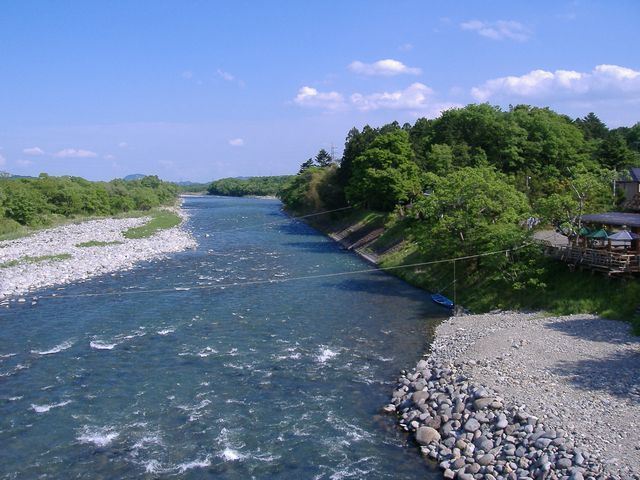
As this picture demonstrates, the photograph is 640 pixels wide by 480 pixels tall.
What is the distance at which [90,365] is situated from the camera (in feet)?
65.3

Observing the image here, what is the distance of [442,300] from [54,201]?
221ft

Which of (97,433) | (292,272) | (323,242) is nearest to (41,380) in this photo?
(97,433)

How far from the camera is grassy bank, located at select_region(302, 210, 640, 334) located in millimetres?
22703

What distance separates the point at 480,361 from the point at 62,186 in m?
78.2

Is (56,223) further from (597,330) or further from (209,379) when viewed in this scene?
(597,330)

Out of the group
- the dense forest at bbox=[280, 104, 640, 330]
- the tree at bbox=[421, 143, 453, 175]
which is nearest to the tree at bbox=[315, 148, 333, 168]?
the dense forest at bbox=[280, 104, 640, 330]

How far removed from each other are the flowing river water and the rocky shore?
106cm

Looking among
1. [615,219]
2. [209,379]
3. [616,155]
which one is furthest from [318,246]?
[209,379]

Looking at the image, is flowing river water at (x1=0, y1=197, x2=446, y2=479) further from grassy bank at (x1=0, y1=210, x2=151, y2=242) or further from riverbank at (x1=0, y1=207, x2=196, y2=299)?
grassy bank at (x1=0, y1=210, x2=151, y2=242)

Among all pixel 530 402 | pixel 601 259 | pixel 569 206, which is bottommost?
pixel 530 402

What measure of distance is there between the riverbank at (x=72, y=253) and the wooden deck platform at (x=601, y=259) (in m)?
28.9

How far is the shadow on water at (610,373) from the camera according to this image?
51.4ft

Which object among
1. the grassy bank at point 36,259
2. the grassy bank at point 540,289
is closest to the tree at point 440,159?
the grassy bank at point 540,289

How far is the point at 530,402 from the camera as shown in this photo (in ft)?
50.0
